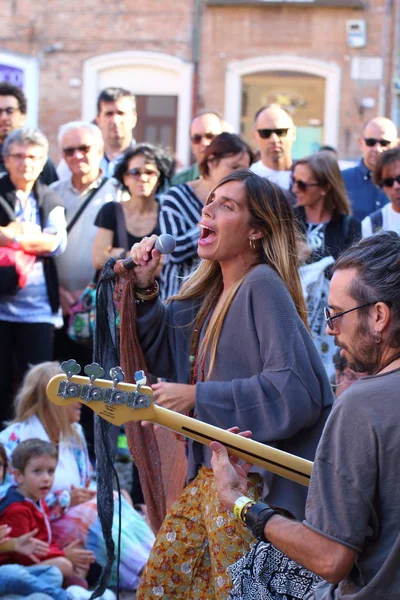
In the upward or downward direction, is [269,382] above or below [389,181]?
below

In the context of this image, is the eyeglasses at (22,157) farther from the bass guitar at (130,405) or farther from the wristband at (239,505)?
the wristband at (239,505)

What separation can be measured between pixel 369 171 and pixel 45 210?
2.30 meters

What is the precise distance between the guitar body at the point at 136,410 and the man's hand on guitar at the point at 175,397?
16.8 inches

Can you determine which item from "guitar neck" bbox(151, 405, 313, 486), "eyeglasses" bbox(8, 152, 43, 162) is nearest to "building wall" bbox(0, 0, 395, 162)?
"eyeglasses" bbox(8, 152, 43, 162)

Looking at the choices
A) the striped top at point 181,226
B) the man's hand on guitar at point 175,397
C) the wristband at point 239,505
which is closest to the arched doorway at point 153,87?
the striped top at point 181,226

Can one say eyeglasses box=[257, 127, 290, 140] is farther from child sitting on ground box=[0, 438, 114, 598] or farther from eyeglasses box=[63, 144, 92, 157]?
child sitting on ground box=[0, 438, 114, 598]

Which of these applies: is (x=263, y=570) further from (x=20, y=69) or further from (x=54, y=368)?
(x=20, y=69)

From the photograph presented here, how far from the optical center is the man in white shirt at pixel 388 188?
609 cm

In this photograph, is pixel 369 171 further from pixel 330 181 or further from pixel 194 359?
pixel 194 359

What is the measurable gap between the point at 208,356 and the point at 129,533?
2.09 meters

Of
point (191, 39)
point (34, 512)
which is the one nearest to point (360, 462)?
point (34, 512)

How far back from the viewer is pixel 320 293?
587 centimetres

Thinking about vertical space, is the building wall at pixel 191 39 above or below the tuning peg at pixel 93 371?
above

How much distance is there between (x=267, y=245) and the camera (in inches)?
148
